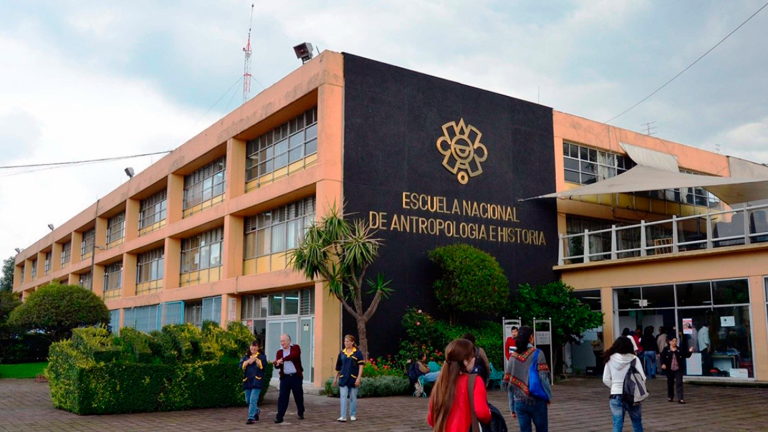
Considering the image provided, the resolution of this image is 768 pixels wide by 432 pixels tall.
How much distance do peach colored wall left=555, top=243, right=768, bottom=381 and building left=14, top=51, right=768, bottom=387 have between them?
1.6 inches

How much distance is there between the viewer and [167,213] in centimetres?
2969

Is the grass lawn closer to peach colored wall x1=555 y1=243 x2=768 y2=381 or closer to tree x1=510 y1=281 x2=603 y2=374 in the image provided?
tree x1=510 y1=281 x2=603 y2=374

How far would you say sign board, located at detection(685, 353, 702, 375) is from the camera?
767 inches

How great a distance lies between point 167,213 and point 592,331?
17.6 metres

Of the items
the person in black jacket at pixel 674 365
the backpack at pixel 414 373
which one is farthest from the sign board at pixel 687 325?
the backpack at pixel 414 373

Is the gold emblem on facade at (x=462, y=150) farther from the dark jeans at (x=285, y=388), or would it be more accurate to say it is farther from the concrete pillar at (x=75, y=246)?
the concrete pillar at (x=75, y=246)

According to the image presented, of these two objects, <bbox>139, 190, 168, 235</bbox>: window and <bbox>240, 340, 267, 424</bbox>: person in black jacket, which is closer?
<bbox>240, 340, 267, 424</bbox>: person in black jacket

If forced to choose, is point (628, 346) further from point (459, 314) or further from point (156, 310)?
point (156, 310)

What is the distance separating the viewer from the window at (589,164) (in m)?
25.1

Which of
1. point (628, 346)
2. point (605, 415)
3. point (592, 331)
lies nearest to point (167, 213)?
point (592, 331)

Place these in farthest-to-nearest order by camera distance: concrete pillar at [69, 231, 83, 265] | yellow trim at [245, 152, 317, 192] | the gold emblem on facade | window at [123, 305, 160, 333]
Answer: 1. concrete pillar at [69, 231, 83, 265]
2. window at [123, 305, 160, 333]
3. the gold emblem on facade
4. yellow trim at [245, 152, 317, 192]

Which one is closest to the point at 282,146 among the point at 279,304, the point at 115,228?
the point at 279,304

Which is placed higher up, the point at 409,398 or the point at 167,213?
the point at 167,213

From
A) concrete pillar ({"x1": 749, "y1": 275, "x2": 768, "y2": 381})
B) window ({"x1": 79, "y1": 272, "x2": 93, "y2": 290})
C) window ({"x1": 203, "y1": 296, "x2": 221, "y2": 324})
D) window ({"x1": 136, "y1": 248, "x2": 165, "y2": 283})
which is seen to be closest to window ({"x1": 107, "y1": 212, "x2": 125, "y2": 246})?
window ({"x1": 79, "y1": 272, "x2": 93, "y2": 290})
